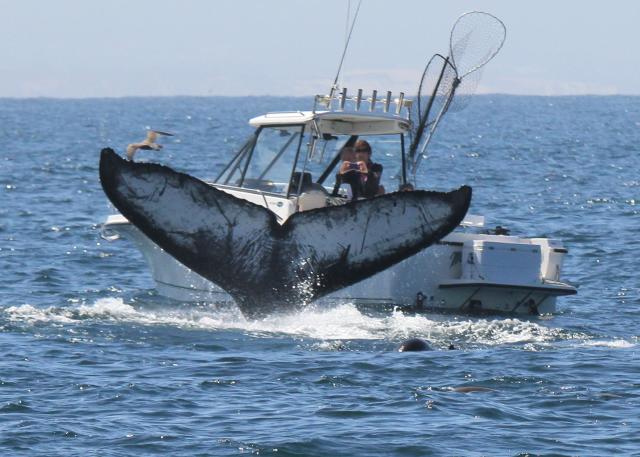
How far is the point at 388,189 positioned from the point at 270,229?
523 centimetres

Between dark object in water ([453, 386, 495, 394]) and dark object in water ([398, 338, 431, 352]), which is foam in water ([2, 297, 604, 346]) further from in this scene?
dark object in water ([453, 386, 495, 394])

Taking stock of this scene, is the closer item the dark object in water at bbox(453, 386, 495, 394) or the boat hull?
the dark object in water at bbox(453, 386, 495, 394)

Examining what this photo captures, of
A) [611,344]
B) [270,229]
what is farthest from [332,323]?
[611,344]

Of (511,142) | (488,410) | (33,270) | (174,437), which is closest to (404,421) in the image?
(488,410)

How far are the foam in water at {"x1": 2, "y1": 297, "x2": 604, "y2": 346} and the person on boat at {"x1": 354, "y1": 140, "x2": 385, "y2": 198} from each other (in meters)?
1.91

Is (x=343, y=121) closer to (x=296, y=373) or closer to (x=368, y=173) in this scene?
(x=368, y=173)

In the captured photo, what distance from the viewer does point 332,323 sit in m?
20.1

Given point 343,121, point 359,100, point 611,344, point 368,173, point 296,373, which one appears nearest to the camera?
point 296,373

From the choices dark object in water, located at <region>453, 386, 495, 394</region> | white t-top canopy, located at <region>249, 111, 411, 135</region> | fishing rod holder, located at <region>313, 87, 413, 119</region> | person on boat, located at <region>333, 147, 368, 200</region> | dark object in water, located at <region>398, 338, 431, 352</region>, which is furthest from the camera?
fishing rod holder, located at <region>313, 87, 413, 119</region>

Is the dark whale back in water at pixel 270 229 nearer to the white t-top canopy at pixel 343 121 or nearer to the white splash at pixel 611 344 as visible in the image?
the white splash at pixel 611 344

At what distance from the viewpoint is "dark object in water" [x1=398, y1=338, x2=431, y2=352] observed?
18453mm

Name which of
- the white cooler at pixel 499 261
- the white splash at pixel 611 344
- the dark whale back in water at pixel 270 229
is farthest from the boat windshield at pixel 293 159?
the white splash at pixel 611 344

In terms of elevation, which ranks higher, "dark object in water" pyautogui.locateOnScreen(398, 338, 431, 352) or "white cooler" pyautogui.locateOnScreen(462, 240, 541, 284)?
"white cooler" pyautogui.locateOnScreen(462, 240, 541, 284)

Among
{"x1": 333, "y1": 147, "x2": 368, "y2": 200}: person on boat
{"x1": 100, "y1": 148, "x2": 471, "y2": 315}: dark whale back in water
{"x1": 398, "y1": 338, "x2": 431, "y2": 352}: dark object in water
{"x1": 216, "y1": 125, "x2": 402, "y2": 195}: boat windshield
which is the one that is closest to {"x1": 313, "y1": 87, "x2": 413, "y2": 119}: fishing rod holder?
{"x1": 216, "y1": 125, "x2": 402, "y2": 195}: boat windshield
